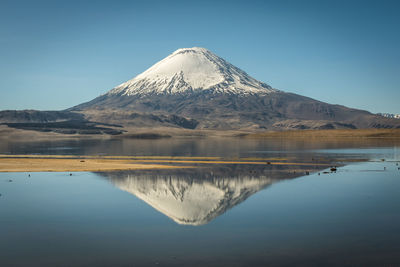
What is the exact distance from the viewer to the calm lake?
17625 mm

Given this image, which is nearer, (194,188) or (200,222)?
(200,222)

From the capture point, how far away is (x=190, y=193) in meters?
34.2

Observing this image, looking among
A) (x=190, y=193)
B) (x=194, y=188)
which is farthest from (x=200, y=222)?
(x=194, y=188)

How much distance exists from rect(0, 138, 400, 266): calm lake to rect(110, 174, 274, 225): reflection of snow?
7 centimetres

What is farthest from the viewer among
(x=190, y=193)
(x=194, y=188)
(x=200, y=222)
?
(x=194, y=188)

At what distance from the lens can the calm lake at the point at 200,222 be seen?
694 inches

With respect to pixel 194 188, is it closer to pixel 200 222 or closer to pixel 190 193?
pixel 190 193

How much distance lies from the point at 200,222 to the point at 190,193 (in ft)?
34.1

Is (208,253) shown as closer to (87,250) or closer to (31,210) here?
(87,250)

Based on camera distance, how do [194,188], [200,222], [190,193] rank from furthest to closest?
[194,188] < [190,193] < [200,222]

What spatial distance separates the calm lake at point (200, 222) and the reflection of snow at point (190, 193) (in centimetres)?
7

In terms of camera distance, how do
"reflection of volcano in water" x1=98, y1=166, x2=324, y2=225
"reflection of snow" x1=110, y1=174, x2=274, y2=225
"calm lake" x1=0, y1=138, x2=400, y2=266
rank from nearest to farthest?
"calm lake" x1=0, y1=138, x2=400, y2=266 → "reflection of snow" x1=110, y1=174, x2=274, y2=225 → "reflection of volcano in water" x1=98, y1=166, x2=324, y2=225

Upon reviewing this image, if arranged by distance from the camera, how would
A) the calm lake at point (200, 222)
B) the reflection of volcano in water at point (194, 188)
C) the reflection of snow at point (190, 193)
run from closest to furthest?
the calm lake at point (200, 222) < the reflection of snow at point (190, 193) < the reflection of volcano in water at point (194, 188)

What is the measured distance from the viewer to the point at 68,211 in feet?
88.9
